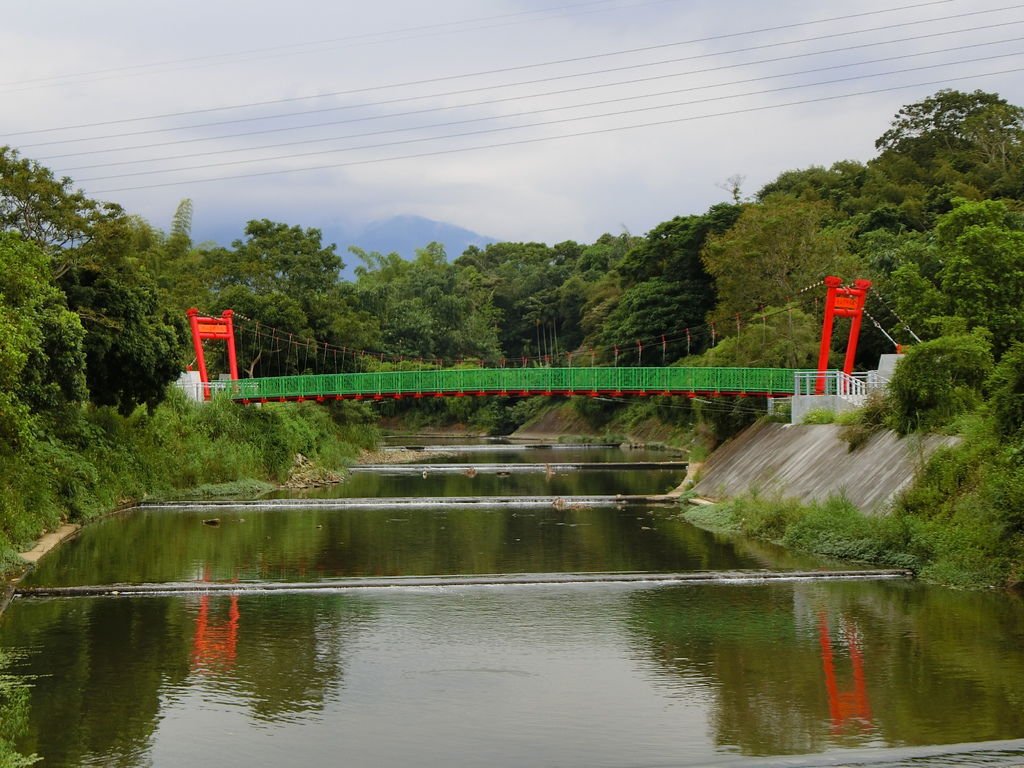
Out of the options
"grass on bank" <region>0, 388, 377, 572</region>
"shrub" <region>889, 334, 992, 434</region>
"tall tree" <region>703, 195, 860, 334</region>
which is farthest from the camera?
"tall tree" <region>703, 195, 860, 334</region>

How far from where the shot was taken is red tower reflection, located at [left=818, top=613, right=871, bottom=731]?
14.9 metres

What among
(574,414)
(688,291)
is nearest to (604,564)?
(688,291)

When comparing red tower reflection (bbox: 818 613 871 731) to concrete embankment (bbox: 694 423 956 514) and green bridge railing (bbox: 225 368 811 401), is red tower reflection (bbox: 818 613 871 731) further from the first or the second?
green bridge railing (bbox: 225 368 811 401)

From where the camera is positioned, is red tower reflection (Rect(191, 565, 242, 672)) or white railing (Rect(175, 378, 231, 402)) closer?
red tower reflection (Rect(191, 565, 242, 672))

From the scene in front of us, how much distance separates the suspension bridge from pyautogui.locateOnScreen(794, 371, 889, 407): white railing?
8 cm

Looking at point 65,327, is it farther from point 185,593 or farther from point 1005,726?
point 1005,726

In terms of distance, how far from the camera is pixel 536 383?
55406 millimetres

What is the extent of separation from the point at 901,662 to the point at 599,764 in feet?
22.5

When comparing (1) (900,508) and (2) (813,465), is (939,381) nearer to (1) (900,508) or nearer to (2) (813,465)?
(1) (900,508)

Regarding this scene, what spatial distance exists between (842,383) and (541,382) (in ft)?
56.0

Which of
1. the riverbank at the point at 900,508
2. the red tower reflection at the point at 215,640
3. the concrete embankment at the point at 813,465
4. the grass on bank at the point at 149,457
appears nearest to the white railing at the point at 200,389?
the grass on bank at the point at 149,457

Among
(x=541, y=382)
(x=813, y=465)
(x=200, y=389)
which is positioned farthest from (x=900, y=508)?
(x=200, y=389)

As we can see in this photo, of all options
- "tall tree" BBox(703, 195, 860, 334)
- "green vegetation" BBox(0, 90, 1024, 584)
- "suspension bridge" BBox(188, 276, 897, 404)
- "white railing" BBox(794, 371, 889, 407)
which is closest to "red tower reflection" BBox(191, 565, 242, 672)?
"green vegetation" BBox(0, 90, 1024, 584)

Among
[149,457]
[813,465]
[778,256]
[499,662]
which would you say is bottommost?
[499,662]
